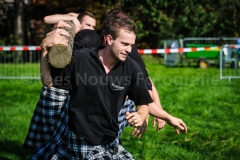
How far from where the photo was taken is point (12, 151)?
449cm

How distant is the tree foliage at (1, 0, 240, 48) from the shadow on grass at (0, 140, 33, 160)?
14.4 m

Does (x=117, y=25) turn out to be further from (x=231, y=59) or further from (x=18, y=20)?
(x=18, y=20)

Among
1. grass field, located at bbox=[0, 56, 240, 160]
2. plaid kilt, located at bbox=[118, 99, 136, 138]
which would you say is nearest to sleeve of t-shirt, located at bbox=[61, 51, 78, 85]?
plaid kilt, located at bbox=[118, 99, 136, 138]

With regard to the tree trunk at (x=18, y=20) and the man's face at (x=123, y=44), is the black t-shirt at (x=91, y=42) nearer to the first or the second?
the man's face at (x=123, y=44)

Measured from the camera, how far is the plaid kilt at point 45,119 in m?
3.74

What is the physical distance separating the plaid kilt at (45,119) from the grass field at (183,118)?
→ 21.7 inches

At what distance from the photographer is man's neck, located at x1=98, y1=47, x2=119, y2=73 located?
8.33 feet

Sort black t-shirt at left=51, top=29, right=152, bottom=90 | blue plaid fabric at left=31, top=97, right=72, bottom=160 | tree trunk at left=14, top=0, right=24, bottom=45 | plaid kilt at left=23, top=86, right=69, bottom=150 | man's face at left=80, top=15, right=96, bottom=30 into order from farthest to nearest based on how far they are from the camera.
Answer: tree trunk at left=14, top=0, right=24, bottom=45
man's face at left=80, top=15, right=96, bottom=30
plaid kilt at left=23, top=86, right=69, bottom=150
black t-shirt at left=51, top=29, right=152, bottom=90
blue plaid fabric at left=31, top=97, right=72, bottom=160

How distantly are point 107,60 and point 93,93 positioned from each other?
24 cm

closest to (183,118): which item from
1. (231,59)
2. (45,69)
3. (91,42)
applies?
(91,42)

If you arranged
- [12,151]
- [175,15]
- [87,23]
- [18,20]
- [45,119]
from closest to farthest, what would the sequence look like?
[45,119] < [87,23] < [12,151] < [18,20] < [175,15]

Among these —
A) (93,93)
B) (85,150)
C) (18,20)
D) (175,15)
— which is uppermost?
(175,15)

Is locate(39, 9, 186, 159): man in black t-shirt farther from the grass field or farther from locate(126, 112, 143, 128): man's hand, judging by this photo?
the grass field

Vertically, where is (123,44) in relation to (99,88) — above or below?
above
